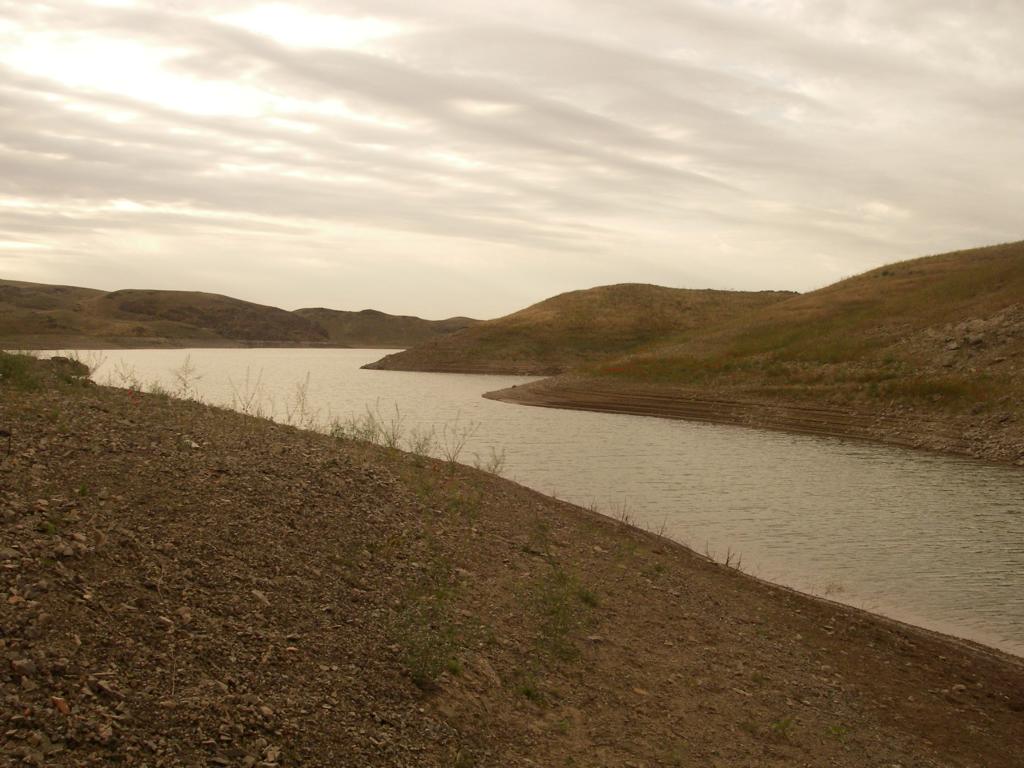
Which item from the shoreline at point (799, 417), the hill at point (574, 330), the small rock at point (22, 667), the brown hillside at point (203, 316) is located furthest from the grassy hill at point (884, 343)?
the brown hillside at point (203, 316)

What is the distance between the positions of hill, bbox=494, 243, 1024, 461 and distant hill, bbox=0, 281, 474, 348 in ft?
245

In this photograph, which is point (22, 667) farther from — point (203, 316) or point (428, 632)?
point (203, 316)

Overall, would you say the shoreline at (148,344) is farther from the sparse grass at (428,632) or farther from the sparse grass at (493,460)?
the sparse grass at (428,632)

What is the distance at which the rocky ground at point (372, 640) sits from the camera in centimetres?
586

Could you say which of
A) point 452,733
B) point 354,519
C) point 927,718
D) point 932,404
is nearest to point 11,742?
point 452,733

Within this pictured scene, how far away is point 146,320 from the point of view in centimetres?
15225

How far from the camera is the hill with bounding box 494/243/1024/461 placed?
33.7 m

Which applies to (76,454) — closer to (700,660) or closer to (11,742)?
(11,742)

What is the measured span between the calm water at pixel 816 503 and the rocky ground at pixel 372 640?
1.73m

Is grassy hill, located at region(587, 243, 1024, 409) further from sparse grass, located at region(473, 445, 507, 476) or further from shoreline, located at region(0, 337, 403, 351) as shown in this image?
shoreline, located at region(0, 337, 403, 351)

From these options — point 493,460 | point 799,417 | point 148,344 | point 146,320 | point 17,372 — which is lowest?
point 493,460

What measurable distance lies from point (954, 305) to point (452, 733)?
160 ft

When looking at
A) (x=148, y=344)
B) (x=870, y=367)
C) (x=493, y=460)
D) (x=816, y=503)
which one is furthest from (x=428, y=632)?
(x=148, y=344)

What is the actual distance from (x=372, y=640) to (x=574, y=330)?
85747mm
